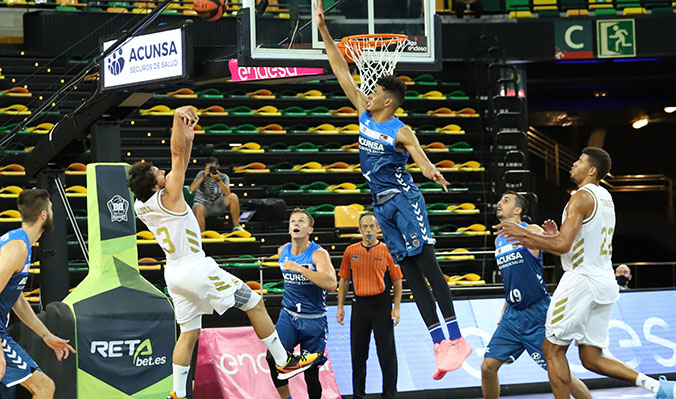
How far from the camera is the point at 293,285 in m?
9.40

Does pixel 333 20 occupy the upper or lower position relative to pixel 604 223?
upper

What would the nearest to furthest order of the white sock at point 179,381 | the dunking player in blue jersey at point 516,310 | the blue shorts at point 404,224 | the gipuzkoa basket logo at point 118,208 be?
1. the blue shorts at point 404,224
2. the white sock at point 179,381
3. the dunking player in blue jersey at point 516,310
4. the gipuzkoa basket logo at point 118,208

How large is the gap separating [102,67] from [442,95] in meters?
10.5

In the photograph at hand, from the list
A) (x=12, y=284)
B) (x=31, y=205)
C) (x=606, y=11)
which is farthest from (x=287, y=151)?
(x=12, y=284)

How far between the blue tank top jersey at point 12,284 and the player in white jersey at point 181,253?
0.98 m

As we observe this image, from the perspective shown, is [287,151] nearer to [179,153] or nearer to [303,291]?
[303,291]

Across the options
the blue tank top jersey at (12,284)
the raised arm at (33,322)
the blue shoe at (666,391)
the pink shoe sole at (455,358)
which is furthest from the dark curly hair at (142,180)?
the blue shoe at (666,391)

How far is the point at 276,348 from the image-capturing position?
7914 mm

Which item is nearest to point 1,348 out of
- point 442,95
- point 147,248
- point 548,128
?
point 147,248

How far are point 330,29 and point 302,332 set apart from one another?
3026 mm

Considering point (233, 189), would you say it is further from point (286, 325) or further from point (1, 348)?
point (1, 348)

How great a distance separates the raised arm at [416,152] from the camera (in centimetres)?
615

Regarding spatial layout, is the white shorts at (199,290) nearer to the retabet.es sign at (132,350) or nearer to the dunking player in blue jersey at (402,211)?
the dunking player in blue jersey at (402,211)

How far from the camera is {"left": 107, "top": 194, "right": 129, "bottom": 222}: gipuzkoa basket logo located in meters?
9.58
